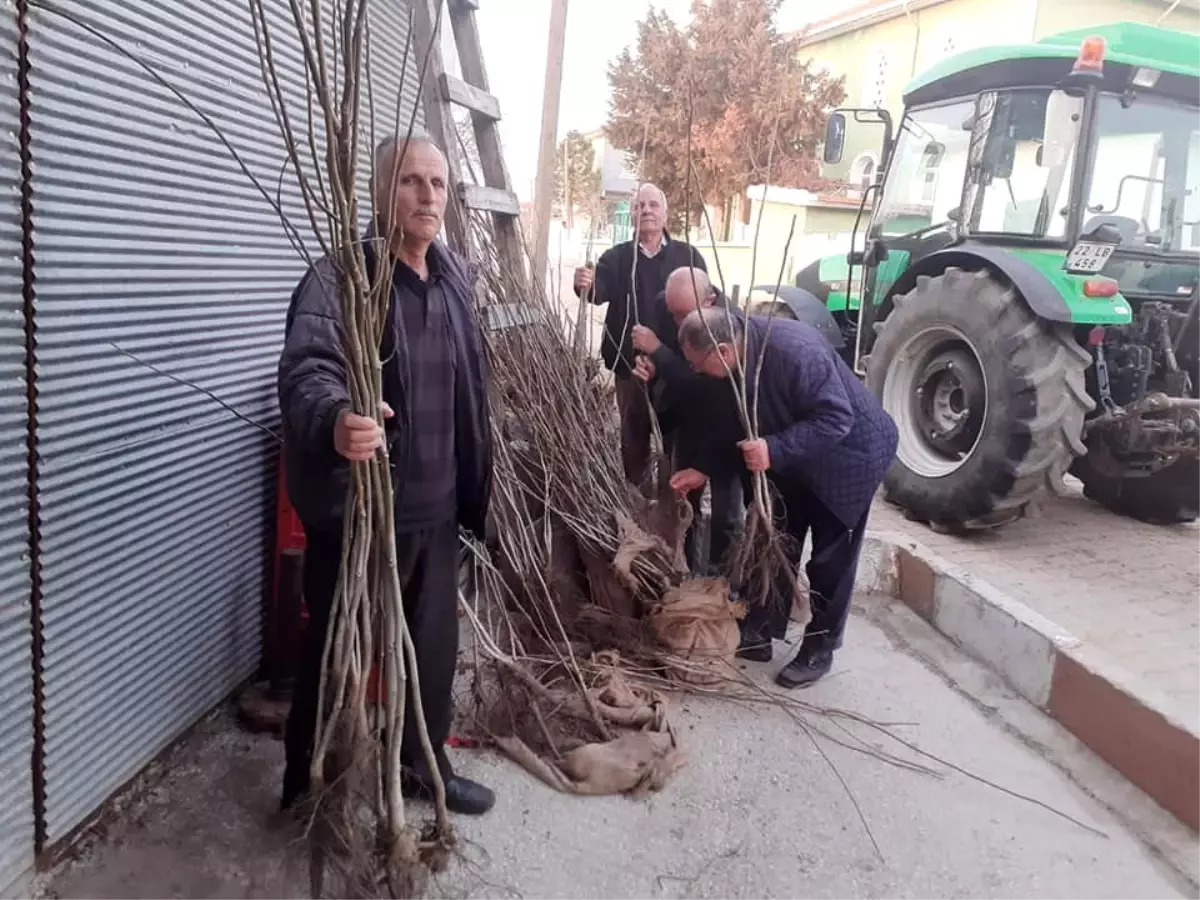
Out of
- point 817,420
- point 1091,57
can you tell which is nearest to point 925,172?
point 1091,57

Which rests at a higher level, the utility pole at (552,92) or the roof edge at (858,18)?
the roof edge at (858,18)

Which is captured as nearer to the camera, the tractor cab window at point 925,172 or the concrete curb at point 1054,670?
the concrete curb at point 1054,670

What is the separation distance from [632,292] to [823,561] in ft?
4.24

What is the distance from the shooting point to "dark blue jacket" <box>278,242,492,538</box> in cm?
163

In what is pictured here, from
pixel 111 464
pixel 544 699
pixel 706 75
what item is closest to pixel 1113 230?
pixel 544 699

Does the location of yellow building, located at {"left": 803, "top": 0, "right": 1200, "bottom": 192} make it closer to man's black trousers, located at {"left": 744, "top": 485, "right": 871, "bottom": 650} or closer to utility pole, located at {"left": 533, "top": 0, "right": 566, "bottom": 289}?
utility pole, located at {"left": 533, "top": 0, "right": 566, "bottom": 289}

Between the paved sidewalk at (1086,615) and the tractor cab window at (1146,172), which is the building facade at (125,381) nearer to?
the paved sidewalk at (1086,615)

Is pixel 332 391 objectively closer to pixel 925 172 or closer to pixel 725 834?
pixel 725 834

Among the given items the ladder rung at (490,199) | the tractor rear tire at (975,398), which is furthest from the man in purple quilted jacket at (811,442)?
the tractor rear tire at (975,398)

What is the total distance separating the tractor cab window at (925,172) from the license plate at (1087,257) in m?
0.75

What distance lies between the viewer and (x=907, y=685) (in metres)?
2.95

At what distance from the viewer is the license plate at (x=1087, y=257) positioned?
3.93 metres

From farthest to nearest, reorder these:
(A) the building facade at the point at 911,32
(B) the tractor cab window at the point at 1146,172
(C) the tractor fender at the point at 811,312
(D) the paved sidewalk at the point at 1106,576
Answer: (A) the building facade at the point at 911,32 < (C) the tractor fender at the point at 811,312 < (B) the tractor cab window at the point at 1146,172 < (D) the paved sidewalk at the point at 1106,576

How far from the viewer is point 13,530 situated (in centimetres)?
161
